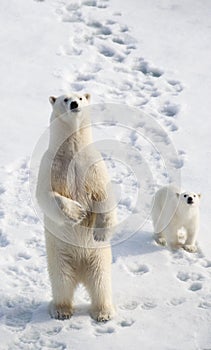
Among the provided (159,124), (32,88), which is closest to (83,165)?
(159,124)

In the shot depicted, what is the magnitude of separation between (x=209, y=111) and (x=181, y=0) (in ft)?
10.3

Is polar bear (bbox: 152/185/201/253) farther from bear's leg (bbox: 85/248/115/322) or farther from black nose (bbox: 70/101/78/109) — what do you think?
black nose (bbox: 70/101/78/109)

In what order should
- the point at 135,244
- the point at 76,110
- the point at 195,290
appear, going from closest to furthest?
the point at 76,110 < the point at 195,290 < the point at 135,244

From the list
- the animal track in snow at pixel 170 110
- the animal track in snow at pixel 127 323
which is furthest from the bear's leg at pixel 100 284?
the animal track in snow at pixel 170 110

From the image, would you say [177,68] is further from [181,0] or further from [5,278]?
[5,278]

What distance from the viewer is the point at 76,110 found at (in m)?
6.18

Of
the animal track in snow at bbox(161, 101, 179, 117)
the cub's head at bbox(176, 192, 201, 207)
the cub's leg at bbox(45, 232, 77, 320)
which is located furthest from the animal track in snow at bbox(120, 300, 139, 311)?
the animal track in snow at bbox(161, 101, 179, 117)

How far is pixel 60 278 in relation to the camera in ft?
21.1

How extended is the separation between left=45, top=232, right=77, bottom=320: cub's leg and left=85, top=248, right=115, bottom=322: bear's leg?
5.6 inches

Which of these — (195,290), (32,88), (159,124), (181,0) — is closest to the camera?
(195,290)

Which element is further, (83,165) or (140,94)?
(140,94)

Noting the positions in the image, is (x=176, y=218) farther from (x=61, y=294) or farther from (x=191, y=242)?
(x=61, y=294)

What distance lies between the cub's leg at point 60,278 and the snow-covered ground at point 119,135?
0.29 ft

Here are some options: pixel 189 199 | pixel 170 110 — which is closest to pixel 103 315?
pixel 189 199
